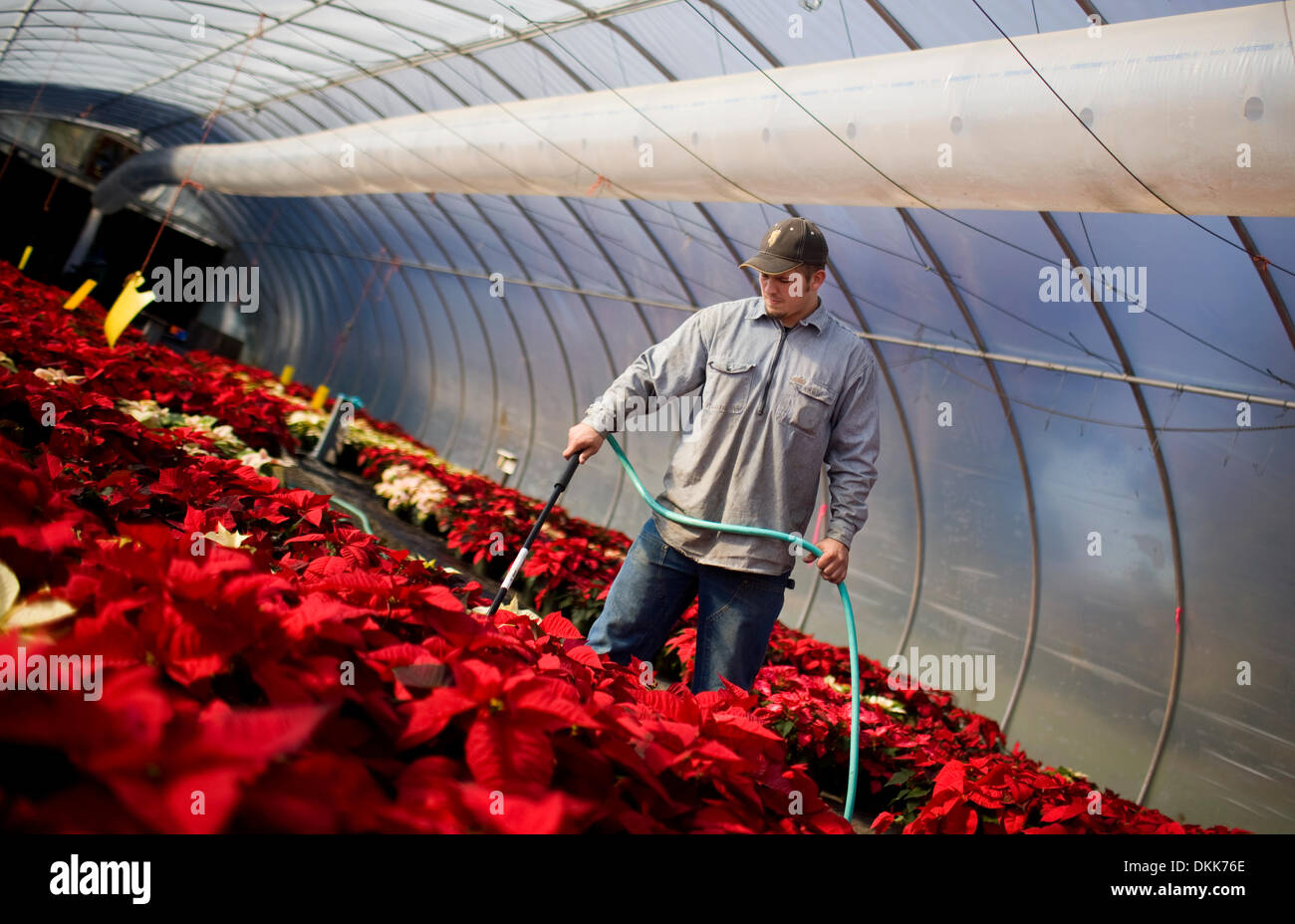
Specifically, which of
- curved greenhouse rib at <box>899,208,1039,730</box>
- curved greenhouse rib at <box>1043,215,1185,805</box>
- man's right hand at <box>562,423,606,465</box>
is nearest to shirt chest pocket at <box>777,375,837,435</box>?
man's right hand at <box>562,423,606,465</box>

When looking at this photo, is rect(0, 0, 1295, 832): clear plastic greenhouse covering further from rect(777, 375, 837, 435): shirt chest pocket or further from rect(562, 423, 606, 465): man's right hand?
rect(562, 423, 606, 465): man's right hand

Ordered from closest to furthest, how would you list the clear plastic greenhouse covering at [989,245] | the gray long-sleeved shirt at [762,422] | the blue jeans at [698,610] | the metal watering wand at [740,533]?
1. the metal watering wand at [740,533]
2. the blue jeans at [698,610]
3. the gray long-sleeved shirt at [762,422]
4. the clear plastic greenhouse covering at [989,245]

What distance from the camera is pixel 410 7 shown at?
30.8 feet

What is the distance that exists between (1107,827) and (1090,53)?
306 centimetres

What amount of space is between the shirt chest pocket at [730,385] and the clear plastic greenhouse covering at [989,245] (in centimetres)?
188

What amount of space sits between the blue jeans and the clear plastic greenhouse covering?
96.6 inches

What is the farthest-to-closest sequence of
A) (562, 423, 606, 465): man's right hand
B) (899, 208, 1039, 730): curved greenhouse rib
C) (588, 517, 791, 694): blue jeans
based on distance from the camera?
(899, 208, 1039, 730): curved greenhouse rib, (588, 517, 791, 694): blue jeans, (562, 423, 606, 465): man's right hand

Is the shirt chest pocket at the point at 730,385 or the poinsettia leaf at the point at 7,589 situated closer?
the poinsettia leaf at the point at 7,589

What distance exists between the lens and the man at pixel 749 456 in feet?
9.52

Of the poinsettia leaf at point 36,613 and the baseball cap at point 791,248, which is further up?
the baseball cap at point 791,248

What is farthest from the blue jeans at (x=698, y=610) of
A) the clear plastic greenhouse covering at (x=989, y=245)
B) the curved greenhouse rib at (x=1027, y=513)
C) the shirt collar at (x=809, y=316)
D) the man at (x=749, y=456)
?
the curved greenhouse rib at (x=1027, y=513)

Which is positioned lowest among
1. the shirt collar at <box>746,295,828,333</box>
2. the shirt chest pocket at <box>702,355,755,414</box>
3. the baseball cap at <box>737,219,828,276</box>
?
the shirt chest pocket at <box>702,355,755,414</box>

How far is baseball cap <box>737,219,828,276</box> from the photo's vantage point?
116 inches

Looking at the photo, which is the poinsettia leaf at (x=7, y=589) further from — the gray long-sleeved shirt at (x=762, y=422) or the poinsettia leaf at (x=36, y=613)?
the gray long-sleeved shirt at (x=762, y=422)
